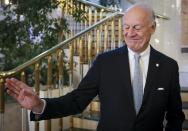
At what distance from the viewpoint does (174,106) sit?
7.07 ft

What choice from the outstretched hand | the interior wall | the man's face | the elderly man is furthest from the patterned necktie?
the interior wall

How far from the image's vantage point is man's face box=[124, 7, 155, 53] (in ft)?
6.56

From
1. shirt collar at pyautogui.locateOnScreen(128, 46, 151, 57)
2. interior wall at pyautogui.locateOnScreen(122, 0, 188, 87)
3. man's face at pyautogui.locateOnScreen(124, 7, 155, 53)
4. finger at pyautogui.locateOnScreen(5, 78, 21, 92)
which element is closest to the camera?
finger at pyautogui.locateOnScreen(5, 78, 21, 92)

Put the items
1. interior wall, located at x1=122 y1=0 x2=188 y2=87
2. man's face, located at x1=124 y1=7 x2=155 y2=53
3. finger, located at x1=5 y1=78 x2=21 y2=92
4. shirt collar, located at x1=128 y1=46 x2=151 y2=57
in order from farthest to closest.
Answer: interior wall, located at x1=122 y1=0 x2=188 y2=87, shirt collar, located at x1=128 y1=46 x2=151 y2=57, man's face, located at x1=124 y1=7 x2=155 y2=53, finger, located at x1=5 y1=78 x2=21 y2=92

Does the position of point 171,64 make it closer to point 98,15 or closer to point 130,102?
point 130,102

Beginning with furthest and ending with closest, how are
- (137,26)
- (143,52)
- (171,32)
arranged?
1. (171,32)
2. (143,52)
3. (137,26)

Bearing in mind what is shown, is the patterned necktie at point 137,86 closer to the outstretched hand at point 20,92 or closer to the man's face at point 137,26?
the man's face at point 137,26

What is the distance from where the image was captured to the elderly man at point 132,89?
2020 millimetres

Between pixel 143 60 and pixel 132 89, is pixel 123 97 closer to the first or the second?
pixel 132 89

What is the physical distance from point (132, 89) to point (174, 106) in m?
0.28

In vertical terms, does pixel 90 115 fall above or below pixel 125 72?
below

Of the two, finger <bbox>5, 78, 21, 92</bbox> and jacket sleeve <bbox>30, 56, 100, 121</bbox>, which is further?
jacket sleeve <bbox>30, 56, 100, 121</bbox>

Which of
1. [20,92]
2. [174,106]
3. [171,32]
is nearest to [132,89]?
[174,106]

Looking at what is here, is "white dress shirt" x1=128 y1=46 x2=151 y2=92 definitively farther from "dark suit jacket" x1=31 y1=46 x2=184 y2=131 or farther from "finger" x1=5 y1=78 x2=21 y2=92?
"finger" x1=5 y1=78 x2=21 y2=92
